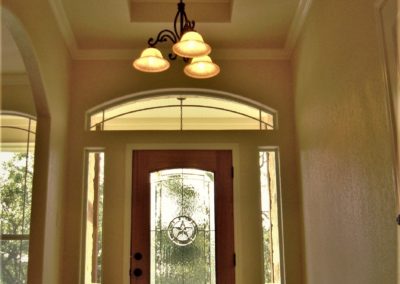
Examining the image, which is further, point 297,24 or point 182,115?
point 182,115

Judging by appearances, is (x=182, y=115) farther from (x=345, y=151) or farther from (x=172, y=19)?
(x=345, y=151)

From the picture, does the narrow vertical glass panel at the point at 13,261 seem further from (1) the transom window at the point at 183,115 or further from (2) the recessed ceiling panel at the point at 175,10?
(2) the recessed ceiling panel at the point at 175,10

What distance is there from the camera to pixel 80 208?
13.3 feet

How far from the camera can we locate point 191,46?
104 inches

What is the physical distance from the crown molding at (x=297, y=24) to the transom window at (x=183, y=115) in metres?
0.64

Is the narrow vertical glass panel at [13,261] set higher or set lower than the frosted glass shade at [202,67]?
lower

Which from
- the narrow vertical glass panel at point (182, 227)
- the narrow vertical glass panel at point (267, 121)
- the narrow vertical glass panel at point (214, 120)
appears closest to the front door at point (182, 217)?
the narrow vertical glass panel at point (182, 227)

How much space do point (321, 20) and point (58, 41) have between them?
216 centimetres

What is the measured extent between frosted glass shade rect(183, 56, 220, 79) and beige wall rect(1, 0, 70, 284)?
43.4 inches

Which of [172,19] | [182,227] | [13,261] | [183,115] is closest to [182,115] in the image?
[183,115]

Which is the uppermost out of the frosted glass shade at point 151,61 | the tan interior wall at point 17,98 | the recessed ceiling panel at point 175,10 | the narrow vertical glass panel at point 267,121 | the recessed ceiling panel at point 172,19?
the recessed ceiling panel at point 175,10

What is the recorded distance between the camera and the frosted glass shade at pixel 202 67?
289 cm

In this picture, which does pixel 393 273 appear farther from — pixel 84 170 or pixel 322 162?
pixel 84 170

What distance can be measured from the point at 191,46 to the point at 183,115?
175cm
